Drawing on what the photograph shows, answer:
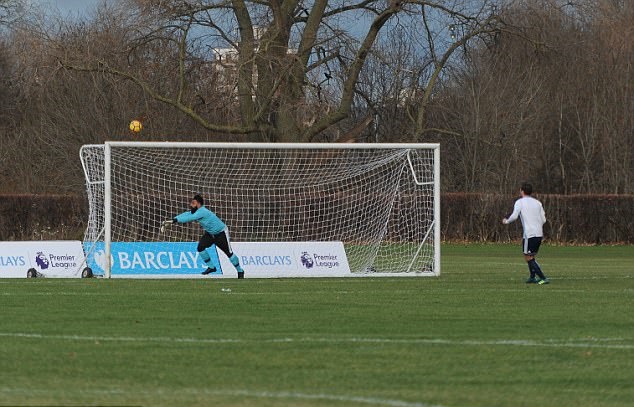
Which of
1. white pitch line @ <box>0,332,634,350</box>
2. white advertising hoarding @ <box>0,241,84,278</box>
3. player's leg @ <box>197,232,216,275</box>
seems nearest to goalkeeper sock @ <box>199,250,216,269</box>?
player's leg @ <box>197,232,216,275</box>

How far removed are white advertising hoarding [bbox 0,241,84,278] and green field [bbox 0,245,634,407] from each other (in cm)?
424

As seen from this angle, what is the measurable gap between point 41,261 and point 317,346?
1521 cm

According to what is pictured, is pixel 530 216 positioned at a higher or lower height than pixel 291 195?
lower

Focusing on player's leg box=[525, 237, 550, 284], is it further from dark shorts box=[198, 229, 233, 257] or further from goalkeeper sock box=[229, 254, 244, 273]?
dark shorts box=[198, 229, 233, 257]

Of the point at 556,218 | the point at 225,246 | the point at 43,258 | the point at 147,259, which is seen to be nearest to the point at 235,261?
the point at 225,246

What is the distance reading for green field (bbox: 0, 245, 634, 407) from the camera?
30.4 feet

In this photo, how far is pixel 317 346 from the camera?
12164 mm

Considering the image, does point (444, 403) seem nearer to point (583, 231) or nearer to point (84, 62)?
point (84, 62)

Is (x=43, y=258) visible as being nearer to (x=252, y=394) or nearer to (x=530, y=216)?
(x=530, y=216)

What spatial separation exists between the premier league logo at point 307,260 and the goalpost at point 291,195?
1.48 m

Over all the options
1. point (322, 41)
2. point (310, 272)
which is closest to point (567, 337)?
point (310, 272)

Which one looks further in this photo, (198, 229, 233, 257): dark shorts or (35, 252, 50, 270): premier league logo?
(35, 252, 50, 270): premier league logo

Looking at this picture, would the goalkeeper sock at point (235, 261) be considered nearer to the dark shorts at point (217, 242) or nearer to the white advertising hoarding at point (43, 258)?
the dark shorts at point (217, 242)

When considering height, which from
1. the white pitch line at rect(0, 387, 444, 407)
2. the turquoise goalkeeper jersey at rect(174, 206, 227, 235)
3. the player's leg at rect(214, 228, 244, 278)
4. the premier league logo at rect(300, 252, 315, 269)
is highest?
the turquoise goalkeeper jersey at rect(174, 206, 227, 235)
